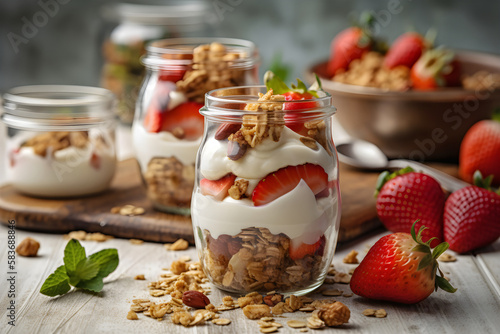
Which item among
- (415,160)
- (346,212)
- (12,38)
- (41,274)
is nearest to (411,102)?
(415,160)

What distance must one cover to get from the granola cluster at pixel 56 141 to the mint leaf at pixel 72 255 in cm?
45

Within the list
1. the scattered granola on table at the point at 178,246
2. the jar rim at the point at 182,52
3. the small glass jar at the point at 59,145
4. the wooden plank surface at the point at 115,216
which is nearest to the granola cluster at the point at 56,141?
the small glass jar at the point at 59,145

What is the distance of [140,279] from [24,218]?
0.38m

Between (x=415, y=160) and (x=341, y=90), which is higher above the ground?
(x=341, y=90)

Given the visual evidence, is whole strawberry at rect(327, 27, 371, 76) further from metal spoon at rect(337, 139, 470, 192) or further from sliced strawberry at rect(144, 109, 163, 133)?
sliced strawberry at rect(144, 109, 163, 133)

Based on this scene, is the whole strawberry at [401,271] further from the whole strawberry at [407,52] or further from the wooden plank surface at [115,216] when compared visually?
the whole strawberry at [407,52]

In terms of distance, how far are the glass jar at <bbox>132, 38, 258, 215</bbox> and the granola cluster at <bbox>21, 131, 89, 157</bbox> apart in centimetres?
15

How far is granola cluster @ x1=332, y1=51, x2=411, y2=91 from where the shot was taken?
1813mm

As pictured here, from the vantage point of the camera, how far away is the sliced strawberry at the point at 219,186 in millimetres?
990

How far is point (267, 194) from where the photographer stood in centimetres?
96

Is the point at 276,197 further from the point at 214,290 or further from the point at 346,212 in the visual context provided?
the point at 346,212

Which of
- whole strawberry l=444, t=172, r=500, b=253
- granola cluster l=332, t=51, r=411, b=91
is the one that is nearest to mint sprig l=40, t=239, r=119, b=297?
whole strawberry l=444, t=172, r=500, b=253

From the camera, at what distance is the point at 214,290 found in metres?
1.06

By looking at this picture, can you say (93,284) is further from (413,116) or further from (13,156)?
(413,116)
